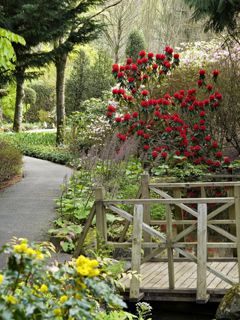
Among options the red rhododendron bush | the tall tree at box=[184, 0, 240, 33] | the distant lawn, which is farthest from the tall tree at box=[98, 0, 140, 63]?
the tall tree at box=[184, 0, 240, 33]

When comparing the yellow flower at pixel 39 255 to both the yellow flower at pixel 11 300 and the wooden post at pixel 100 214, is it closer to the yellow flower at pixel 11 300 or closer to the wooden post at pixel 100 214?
the yellow flower at pixel 11 300

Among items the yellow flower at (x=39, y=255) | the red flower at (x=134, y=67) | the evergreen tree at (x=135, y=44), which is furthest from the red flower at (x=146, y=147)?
the evergreen tree at (x=135, y=44)

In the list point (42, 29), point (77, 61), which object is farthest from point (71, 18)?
point (77, 61)

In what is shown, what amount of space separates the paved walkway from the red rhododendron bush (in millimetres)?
1860

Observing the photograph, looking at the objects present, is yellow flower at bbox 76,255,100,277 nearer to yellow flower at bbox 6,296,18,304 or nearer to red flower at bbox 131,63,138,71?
yellow flower at bbox 6,296,18,304

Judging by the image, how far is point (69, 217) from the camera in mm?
8703

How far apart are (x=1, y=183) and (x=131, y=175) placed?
2.78 metres

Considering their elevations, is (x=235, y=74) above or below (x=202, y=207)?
above

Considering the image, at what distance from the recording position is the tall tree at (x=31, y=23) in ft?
43.1

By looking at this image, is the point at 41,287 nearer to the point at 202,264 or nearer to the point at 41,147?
the point at 202,264

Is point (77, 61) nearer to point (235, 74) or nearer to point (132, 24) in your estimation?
point (132, 24)

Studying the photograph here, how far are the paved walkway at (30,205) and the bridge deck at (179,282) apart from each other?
154cm

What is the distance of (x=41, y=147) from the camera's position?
67.8ft

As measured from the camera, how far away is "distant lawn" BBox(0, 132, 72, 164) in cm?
1756
